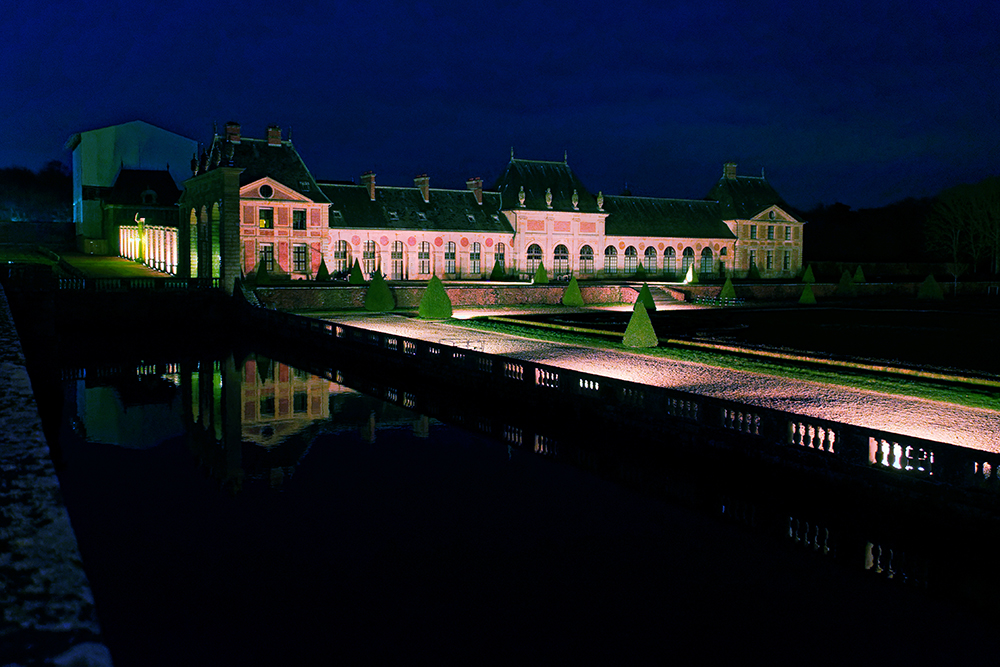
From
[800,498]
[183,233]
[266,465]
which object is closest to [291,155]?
[183,233]

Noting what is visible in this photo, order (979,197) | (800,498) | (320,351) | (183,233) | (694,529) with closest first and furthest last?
1. (694,529)
2. (800,498)
3. (320,351)
4. (183,233)
5. (979,197)

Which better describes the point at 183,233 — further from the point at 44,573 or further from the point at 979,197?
the point at 979,197

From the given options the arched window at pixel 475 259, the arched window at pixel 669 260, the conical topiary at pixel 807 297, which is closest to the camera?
the conical topiary at pixel 807 297

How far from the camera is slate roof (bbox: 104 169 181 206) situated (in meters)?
54.9

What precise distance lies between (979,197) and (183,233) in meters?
57.6

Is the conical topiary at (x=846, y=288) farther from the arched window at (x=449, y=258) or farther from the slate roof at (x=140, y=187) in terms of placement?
the slate roof at (x=140, y=187)

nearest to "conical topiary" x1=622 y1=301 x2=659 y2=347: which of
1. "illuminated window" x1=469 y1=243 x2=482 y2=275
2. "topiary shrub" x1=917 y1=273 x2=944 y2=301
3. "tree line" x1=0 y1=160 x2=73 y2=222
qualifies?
"illuminated window" x1=469 y1=243 x2=482 y2=275

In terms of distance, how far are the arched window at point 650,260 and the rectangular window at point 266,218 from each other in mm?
25904

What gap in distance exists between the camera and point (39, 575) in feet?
9.09

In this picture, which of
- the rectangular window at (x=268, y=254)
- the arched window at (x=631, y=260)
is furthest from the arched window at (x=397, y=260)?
the arched window at (x=631, y=260)

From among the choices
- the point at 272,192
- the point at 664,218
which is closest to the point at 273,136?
the point at 272,192

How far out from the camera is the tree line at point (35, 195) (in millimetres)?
79375

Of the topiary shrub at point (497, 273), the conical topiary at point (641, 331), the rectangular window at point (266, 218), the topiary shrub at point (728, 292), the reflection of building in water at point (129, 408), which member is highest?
the rectangular window at point (266, 218)

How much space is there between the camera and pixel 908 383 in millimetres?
16297
